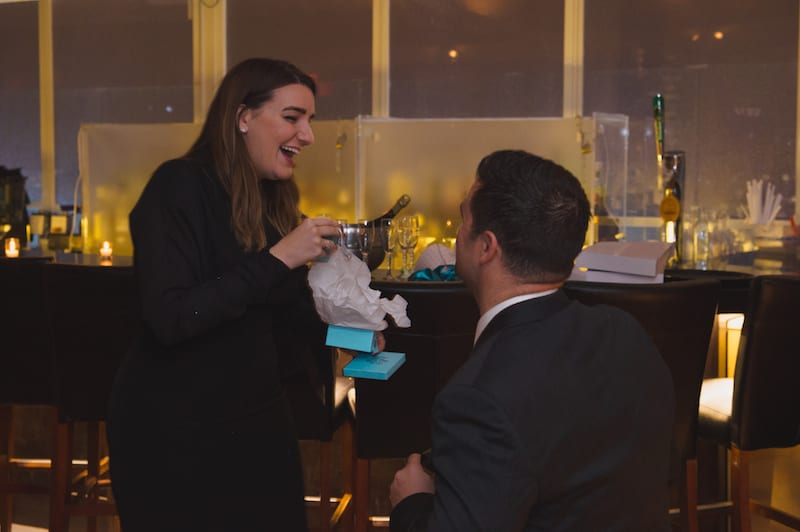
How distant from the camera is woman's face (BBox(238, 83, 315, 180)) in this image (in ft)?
4.80

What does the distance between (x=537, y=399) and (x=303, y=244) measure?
1.89 ft

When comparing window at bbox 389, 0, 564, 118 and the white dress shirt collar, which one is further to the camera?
window at bbox 389, 0, 564, 118

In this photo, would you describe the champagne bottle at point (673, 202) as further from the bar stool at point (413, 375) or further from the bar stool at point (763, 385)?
the bar stool at point (413, 375)

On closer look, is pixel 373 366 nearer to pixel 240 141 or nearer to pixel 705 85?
pixel 240 141

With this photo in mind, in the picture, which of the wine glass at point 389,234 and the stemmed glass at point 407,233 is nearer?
the wine glass at point 389,234

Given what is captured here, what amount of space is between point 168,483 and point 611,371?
2.50 ft

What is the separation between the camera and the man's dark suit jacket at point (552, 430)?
830mm

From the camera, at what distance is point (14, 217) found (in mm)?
3875

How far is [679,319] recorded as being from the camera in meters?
1.74

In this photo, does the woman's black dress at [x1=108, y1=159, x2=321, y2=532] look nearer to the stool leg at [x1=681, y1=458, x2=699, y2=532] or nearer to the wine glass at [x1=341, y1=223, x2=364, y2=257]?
the wine glass at [x1=341, y1=223, x2=364, y2=257]

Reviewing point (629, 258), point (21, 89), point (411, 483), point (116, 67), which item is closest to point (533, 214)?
point (411, 483)

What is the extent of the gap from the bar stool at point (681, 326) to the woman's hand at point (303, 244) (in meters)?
0.55

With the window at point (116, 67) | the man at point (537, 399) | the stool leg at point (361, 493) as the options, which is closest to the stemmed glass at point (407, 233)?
the stool leg at point (361, 493)

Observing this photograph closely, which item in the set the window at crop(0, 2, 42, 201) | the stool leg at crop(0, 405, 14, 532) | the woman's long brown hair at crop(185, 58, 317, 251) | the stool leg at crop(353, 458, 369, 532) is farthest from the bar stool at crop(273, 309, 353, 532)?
the window at crop(0, 2, 42, 201)
